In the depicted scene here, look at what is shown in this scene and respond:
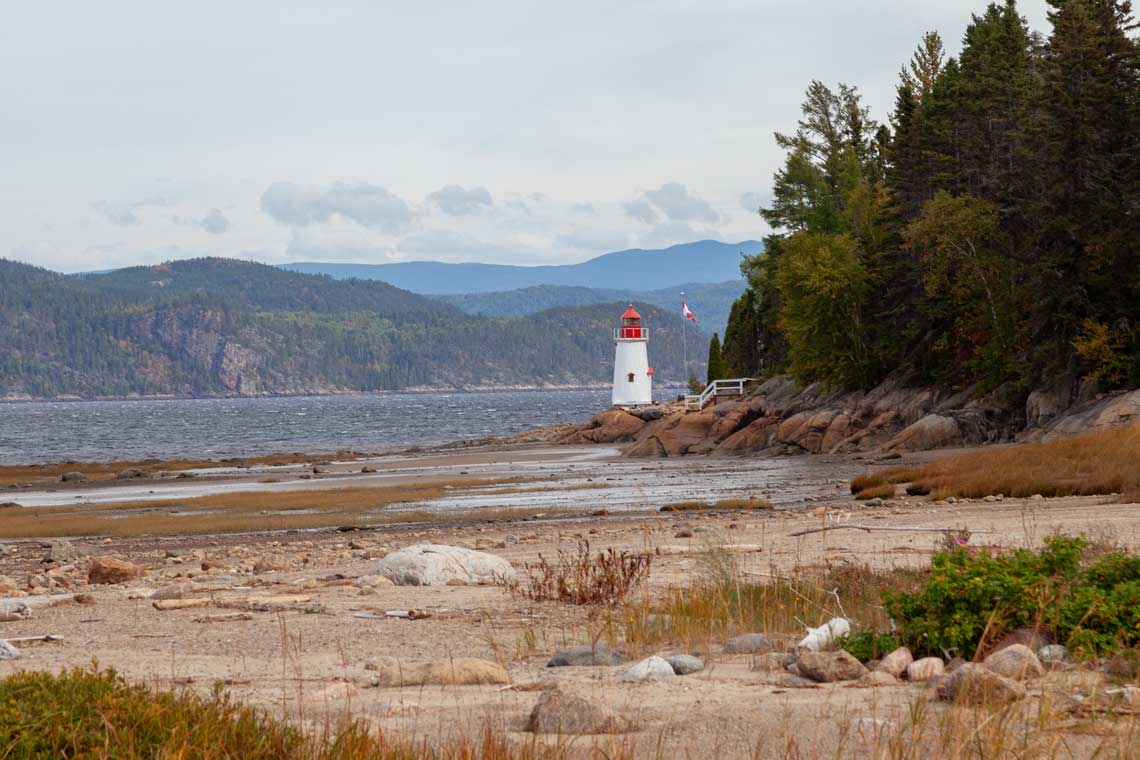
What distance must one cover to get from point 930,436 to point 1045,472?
2112cm

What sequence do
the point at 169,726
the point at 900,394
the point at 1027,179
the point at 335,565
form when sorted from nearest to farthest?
the point at 169,726 < the point at 335,565 < the point at 1027,179 < the point at 900,394

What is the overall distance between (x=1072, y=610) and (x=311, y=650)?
557 centimetres

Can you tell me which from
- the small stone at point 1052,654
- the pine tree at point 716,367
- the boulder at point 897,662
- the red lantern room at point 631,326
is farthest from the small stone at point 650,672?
the pine tree at point 716,367

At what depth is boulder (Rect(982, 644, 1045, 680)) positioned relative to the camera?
22.6 ft

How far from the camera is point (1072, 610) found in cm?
774

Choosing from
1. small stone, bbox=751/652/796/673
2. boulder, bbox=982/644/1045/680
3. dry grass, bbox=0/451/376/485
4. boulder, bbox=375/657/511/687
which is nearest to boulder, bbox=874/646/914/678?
boulder, bbox=982/644/1045/680

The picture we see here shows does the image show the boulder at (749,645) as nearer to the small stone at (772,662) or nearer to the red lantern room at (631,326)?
the small stone at (772,662)

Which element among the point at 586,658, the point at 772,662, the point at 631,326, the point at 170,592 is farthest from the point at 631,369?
the point at 772,662

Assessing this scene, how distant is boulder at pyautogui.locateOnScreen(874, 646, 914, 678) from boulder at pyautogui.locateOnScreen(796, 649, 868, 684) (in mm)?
125

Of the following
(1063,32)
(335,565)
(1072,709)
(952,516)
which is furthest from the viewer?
(1063,32)

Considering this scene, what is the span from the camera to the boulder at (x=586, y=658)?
8.58m

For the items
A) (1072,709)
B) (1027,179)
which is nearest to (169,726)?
(1072,709)

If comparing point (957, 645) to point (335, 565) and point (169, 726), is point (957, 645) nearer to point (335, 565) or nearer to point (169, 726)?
point (169, 726)

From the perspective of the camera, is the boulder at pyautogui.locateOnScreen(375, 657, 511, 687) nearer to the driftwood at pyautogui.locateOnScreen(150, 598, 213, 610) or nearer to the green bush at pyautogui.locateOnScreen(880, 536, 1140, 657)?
the green bush at pyautogui.locateOnScreen(880, 536, 1140, 657)
